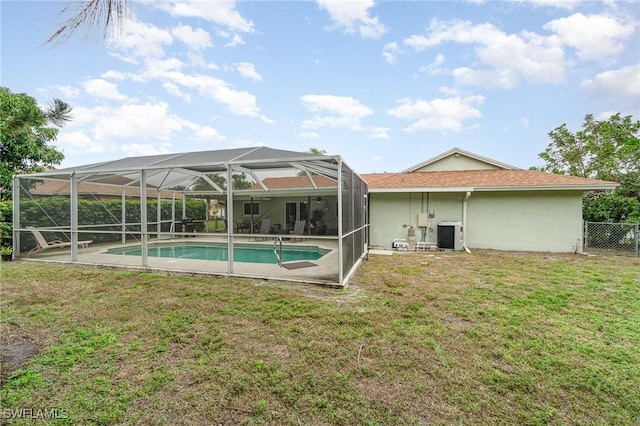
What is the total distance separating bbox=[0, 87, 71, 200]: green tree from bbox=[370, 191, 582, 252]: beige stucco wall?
38.2 feet

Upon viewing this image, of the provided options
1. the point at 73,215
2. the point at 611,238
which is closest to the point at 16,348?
the point at 73,215

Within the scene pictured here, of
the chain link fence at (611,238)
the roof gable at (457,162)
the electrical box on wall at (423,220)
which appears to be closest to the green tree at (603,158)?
the chain link fence at (611,238)

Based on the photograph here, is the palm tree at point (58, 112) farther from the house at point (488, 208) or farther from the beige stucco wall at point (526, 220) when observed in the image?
the beige stucco wall at point (526, 220)

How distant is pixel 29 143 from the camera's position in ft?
31.3

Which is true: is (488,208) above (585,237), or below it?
above

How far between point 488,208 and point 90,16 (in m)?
11.9

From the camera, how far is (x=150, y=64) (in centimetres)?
902

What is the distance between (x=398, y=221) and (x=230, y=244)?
724 cm

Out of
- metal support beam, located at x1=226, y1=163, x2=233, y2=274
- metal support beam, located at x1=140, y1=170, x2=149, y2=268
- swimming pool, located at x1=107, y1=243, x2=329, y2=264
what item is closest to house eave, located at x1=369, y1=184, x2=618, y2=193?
swimming pool, located at x1=107, y1=243, x2=329, y2=264

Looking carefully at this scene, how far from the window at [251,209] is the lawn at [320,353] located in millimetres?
11189

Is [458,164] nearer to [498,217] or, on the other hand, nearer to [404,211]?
[498,217]

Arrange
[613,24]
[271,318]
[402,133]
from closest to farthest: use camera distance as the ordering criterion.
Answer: [271,318] < [613,24] < [402,133]

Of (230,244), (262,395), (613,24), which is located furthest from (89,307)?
(613,24)

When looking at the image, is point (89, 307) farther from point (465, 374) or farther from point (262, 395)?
point (465, 374)
